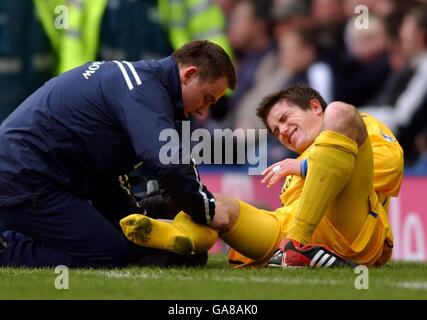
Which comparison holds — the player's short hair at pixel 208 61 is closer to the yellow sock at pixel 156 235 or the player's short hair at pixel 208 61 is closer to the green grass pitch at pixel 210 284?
the yellow sock at pixel 156 235

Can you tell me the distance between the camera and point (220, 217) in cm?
580

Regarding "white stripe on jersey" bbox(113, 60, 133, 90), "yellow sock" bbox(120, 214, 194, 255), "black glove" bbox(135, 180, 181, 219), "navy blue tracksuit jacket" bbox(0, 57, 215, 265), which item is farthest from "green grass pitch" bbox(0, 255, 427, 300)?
"white stripe on jersey" bbox(113, 60, 133, 90)

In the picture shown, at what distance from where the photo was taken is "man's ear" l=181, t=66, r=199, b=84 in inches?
228

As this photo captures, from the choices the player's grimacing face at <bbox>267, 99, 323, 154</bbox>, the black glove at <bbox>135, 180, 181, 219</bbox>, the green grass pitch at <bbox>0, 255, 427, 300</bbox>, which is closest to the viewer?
the green grass pitch at <bbox>0, 255, 427, 300</bbox>

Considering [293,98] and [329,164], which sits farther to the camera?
[293,98]

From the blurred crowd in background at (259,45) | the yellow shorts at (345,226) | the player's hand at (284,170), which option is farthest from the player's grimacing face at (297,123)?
the blurred crowd in background at (259,45)

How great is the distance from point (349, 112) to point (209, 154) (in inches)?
143

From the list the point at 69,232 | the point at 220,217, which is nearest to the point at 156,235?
the point at 220,217

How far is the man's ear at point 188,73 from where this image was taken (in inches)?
228

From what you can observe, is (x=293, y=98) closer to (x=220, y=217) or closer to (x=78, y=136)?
(x=220, y=217)

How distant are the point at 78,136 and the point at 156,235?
647 mm

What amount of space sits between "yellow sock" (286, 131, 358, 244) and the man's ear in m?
0.70

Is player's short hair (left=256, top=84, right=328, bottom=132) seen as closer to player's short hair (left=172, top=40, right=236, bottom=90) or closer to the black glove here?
player's short hair (left=172, top=40, right=236, bottom=90)

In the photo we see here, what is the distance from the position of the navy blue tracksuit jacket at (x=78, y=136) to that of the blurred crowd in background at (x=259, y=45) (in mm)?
3989
